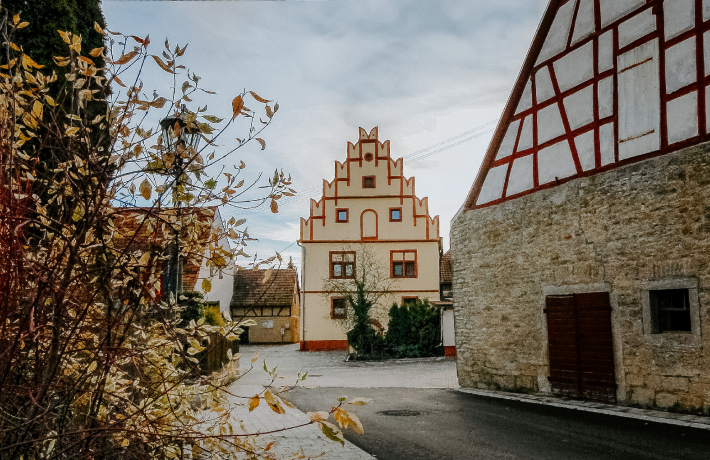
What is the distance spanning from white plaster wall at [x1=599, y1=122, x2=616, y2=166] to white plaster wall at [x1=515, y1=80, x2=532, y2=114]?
195cm

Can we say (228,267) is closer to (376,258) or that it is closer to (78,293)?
(78,293)

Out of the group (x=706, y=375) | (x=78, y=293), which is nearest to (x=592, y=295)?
(x=706, y=375)

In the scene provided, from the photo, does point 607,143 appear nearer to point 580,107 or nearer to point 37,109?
point 580,107

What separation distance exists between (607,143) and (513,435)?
17.3ft

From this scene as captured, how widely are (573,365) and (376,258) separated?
60.3ft

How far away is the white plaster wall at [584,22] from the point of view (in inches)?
392

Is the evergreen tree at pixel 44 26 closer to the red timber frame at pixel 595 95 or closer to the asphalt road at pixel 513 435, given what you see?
the asphalt road at pixel 513 435

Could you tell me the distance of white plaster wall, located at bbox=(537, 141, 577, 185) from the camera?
32.8ft

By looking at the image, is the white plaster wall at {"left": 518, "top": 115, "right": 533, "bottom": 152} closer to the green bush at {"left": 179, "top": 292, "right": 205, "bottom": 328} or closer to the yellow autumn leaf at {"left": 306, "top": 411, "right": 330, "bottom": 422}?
the green bush at {"left": 179, "top": 292, "right": 205, "bottom": 328}

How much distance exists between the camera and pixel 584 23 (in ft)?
33.1

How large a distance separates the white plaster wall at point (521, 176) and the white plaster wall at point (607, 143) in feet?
5.19

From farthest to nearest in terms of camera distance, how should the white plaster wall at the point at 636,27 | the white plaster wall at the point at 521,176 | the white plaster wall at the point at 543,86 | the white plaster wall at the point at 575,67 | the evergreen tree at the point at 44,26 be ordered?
the white plaster wall at the point at 521,176 → the white plaster wall at the point at 543,86 → the white plaster wall at the point at 575,67 → the white plaster wall at the point at 636,27 → the evergreen tree at the point at 44,26

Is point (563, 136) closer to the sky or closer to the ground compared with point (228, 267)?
closer to the sky

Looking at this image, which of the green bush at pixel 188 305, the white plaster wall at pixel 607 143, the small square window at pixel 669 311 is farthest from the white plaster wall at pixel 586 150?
the green bush at pixel 188 305
